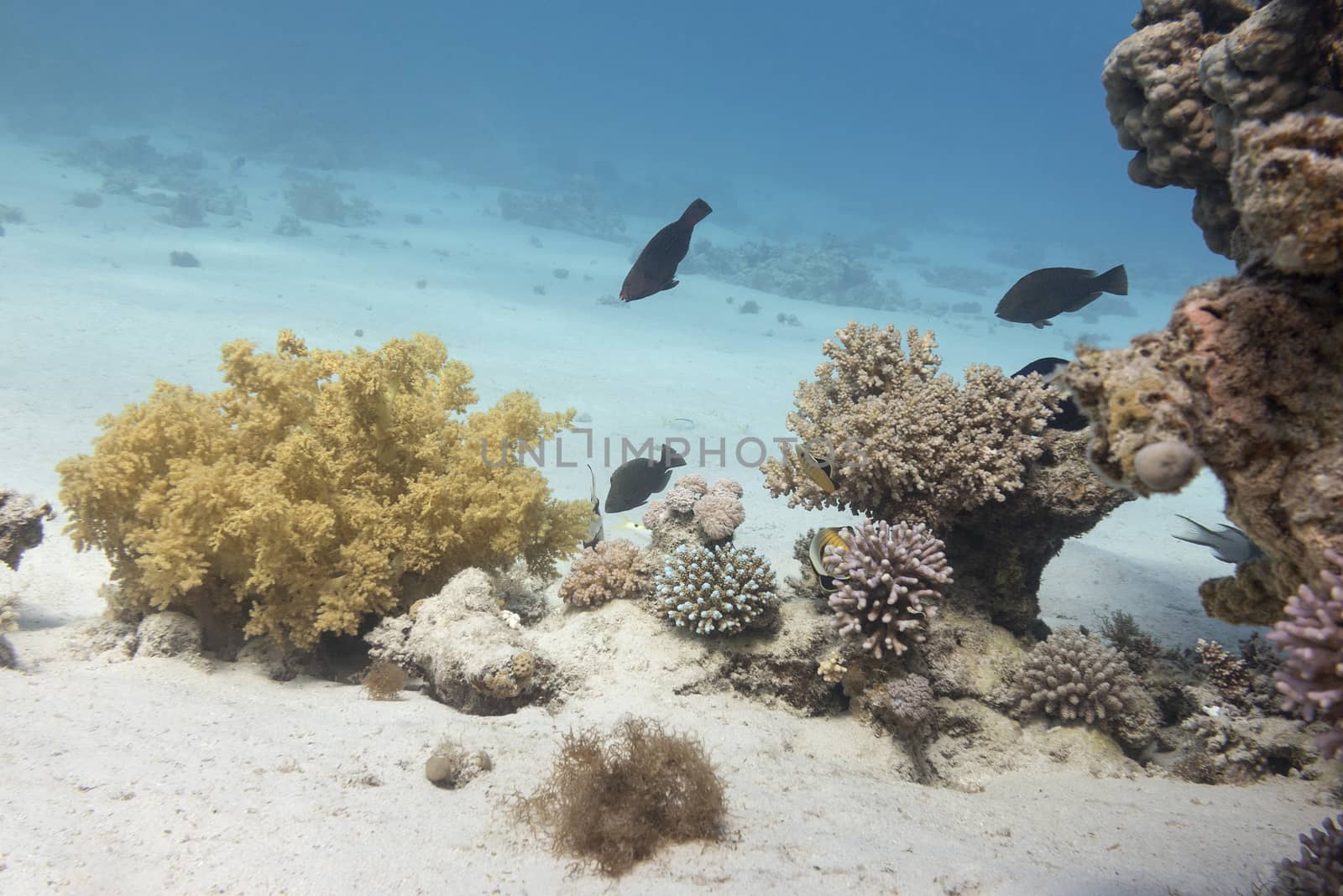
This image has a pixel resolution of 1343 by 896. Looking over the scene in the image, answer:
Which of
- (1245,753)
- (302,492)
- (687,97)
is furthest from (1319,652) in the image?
(687,97)

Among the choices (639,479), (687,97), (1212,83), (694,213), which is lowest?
(639,479)

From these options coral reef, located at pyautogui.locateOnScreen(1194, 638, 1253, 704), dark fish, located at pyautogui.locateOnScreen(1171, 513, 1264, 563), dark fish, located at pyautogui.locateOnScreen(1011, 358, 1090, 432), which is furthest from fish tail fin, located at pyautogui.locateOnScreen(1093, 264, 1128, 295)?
coral reef, located at pyautogui.locateOnScreen(1194, 638, 1253, 704)

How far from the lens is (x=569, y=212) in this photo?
121ft

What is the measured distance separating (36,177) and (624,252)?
25.3 metres

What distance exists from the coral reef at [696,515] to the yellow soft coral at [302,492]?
94 centimetres

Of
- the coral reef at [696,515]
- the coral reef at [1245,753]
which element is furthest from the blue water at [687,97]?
the coral reef at [1245,753]

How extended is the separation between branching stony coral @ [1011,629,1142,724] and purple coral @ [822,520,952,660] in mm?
733

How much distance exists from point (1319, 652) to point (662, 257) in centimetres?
406

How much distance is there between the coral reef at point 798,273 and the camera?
2894 cm

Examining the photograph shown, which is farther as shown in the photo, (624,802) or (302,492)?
(302,492)

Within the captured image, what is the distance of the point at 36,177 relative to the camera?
26719 mm

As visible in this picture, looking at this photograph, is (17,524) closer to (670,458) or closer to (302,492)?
(302,492)

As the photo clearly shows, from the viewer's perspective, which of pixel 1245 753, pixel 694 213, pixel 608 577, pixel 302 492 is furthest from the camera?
pixel 694 213

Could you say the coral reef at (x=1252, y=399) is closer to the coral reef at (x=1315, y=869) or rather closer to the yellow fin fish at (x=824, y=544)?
the coral reef at (x=1315, y=869)
